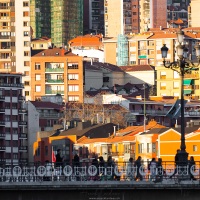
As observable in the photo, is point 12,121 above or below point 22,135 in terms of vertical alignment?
above

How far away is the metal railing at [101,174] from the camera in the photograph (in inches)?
2761

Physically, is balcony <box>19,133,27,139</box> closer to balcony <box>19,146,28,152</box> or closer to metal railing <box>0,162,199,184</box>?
balcony <box>19,146,28,152</box>

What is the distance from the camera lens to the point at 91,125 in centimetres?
16462

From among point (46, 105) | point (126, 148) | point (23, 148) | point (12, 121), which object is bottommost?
point (126, 148)

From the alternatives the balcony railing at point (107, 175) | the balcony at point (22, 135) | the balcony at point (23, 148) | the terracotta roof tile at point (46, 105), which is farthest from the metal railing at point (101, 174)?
the terracotta roof tile at point (46, 105)

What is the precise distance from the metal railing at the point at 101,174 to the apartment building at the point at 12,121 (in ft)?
283

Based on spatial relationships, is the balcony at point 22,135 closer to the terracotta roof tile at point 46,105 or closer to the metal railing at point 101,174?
the terracotta roof tile at point 46,105

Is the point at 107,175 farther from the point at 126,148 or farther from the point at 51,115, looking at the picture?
the point at 51,115

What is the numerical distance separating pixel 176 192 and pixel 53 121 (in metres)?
118

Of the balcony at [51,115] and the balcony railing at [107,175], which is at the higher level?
the balcony at [51,115]

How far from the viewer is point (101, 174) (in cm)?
7169

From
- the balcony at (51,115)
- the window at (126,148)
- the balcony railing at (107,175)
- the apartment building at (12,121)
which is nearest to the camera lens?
the balcony railing at (107,175)

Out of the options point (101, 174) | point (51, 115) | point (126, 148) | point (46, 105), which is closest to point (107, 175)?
point (101, 174)

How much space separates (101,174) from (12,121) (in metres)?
93.3
